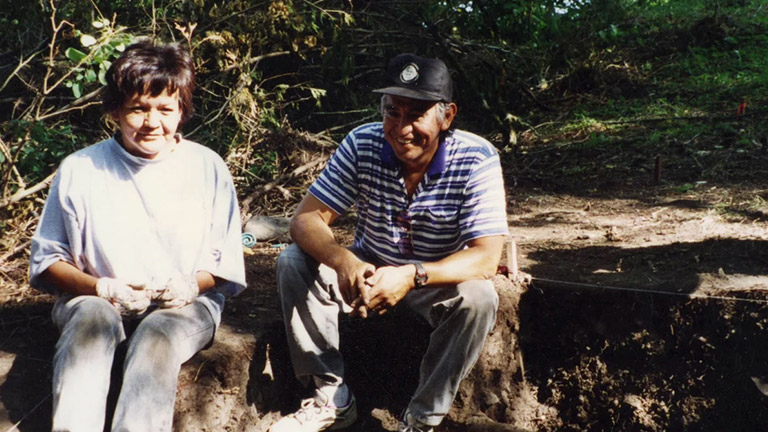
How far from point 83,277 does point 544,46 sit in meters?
5.76

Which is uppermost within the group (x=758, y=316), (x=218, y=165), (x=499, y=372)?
(x=218, y=165)

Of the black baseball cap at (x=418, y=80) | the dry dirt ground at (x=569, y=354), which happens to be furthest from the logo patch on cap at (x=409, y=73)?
the dry dirt ground at (x=569, y=354)

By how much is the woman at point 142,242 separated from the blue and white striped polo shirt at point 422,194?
54 centimetres

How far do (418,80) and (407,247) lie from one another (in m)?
0.69

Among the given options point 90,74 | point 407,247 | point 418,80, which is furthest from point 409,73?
point 90,74

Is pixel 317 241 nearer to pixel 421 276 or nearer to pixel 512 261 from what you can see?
pixel 421 276

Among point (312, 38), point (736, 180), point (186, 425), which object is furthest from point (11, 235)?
point (736, 180)

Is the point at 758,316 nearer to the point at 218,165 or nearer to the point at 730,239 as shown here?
the point at 730,239

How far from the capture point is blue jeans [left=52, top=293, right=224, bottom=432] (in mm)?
2322

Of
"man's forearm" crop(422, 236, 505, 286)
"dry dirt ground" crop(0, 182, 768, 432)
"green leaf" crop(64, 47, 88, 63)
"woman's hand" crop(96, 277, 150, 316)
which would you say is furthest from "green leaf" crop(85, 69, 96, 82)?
"man's forearm" crop(422, 236, 505, 286)

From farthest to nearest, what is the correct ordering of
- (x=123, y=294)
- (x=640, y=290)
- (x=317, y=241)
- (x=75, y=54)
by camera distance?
(x=75, y=54) → (x=640, y=290) → (x=317, y=241) → (x=123, y=294)

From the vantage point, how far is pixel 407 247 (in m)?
→ 3.04

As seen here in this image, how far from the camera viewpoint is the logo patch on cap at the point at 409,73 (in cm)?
282

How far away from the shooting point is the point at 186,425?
9.60 feet
